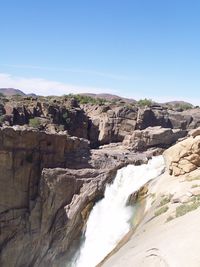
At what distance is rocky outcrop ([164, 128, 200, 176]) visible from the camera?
20.5m

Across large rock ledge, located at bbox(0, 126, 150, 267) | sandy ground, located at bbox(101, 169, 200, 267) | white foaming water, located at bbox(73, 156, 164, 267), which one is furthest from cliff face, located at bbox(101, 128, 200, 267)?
large rock ledge, located at bbox(0, 126, 150, 267)

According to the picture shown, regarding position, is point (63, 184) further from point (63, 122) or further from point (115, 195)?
point (63, 122)

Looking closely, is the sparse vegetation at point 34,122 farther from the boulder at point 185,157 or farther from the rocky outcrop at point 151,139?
the boulder at point 185,157

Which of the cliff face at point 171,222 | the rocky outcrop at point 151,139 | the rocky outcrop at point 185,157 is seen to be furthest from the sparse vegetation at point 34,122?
the rocky outcrop at point 185,157

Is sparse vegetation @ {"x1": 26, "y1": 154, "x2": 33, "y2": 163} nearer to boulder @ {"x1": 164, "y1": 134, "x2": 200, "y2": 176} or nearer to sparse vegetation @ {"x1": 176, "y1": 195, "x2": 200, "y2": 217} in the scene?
boulder @ {"x1": 164, "y1": 134, "x2": 200, "y2": 176}

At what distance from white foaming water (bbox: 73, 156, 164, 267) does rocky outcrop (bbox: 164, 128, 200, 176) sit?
4.00 meters

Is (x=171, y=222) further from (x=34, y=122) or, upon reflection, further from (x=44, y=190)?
(x=34, y=122)

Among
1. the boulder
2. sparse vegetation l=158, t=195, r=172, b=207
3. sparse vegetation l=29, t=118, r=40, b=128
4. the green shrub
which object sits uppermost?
the boulder

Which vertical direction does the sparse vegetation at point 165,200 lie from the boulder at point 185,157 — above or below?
below

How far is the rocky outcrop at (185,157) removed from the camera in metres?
20.5

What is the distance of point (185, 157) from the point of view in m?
20.8

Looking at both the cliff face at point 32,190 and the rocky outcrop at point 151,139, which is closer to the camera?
the cliff face at point 32,190

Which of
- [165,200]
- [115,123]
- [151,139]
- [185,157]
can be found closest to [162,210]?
[165,200]

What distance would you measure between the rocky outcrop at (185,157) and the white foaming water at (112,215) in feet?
13.1
